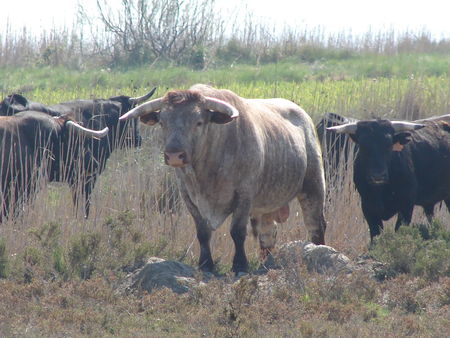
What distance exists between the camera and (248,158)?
8547 millimetres

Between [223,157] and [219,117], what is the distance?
1.27 feet

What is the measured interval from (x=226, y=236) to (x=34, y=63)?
18628mm

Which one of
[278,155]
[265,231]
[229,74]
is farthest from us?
[229,74]

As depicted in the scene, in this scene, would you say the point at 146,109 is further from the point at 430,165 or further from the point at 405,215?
the point at 430,165

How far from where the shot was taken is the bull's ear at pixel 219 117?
8.29 meters

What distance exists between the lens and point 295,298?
23.6 feet

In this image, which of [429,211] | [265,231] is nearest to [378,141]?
[265,231]

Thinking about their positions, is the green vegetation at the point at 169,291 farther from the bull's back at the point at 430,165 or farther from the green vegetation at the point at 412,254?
the bull's back at the point at 430,165

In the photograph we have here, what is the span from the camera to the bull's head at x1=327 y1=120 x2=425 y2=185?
10.0m

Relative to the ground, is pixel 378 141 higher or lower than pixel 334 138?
higher

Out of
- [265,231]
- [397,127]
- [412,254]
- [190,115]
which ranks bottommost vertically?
[265,231]

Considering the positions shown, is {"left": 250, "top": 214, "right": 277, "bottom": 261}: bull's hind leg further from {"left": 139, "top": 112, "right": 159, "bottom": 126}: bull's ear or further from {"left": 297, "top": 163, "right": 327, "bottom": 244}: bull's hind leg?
{"left": 139, "top": 112, "right": 159, "bottom": 126}: bull's ear

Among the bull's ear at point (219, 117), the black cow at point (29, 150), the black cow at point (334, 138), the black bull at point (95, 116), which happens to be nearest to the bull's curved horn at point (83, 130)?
the black cow at point (29, 150)

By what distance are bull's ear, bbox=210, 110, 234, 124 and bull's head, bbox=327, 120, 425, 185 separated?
2277mm
